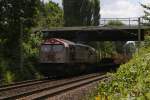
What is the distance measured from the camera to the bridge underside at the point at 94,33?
5769cm

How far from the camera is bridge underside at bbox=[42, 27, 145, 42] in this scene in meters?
57.7

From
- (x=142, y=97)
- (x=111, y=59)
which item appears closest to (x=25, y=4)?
(x=111, y=59)

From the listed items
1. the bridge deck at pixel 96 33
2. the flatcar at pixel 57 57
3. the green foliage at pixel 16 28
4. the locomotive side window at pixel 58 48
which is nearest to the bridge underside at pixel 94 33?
the bridge deck at pixel 96 33

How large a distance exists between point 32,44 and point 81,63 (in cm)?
622

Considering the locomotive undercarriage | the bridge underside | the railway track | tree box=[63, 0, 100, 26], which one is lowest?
the locomotive undercarriage

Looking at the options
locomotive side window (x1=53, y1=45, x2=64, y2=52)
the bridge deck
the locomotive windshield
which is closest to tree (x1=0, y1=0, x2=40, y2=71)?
the locomotive windshield

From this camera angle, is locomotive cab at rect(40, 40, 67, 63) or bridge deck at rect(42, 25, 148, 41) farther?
bridge deck at rect(42, 25, 148, 41)

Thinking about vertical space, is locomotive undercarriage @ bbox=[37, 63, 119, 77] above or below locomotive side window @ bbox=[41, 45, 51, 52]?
below

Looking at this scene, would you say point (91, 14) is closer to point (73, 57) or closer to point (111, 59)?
point (111, 59)

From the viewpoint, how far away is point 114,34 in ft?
201

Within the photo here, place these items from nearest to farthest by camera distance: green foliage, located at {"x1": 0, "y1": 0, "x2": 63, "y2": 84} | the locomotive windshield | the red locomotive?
the red locomotive, the locomotive windshield, green foliage, located at {"x1": 0, "y1": 0, "x2": 63, "y2": 84}

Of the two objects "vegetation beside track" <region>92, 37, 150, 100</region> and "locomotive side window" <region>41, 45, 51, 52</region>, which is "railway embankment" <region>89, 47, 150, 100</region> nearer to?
"vegetation beside track" <region>92, 37, 150, 100</region>

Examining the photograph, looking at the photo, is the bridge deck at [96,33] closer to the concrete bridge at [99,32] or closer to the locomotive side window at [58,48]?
the concrete bridge at [99,32]

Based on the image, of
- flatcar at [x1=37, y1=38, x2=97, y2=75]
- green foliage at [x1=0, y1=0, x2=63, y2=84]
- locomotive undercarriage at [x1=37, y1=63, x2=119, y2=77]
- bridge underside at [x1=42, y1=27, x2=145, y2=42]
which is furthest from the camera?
bridge underside at [x1=42, y1=27, x2=145, y2=42]
